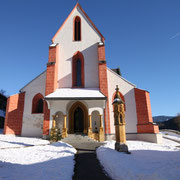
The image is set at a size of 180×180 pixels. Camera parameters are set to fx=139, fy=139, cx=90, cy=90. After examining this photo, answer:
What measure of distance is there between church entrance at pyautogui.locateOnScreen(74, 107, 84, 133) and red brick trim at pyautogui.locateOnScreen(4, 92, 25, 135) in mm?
6114

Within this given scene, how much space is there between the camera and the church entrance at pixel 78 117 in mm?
14820

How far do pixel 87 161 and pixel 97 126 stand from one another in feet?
28.5

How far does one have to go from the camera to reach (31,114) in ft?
51.2

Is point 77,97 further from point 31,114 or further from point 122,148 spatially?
point 122,148

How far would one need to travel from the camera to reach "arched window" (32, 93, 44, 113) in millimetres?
16078

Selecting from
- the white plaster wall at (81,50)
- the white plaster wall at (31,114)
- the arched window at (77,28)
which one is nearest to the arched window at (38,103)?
the white plaster wall at (31,114)

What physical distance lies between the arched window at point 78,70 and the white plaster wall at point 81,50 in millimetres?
365

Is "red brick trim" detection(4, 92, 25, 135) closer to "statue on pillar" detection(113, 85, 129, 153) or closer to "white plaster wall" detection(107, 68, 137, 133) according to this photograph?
"white plaster wall" detection(107, 68, 137, 133)

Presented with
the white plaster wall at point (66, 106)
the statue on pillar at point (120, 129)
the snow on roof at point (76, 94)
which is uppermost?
the snow on roof at point (76, 94)

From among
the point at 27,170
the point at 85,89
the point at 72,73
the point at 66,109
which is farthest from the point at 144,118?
the point at 27,170

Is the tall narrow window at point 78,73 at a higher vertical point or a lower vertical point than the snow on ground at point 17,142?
higher

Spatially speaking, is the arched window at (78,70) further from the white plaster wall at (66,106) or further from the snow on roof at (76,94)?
the white plaster wall at (66,106)

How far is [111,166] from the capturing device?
5.11 m

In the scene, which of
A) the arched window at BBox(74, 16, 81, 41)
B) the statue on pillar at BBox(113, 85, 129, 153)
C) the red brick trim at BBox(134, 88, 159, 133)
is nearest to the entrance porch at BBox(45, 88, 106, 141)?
the red brick trim at BBox(134, 88, 159, 133)
